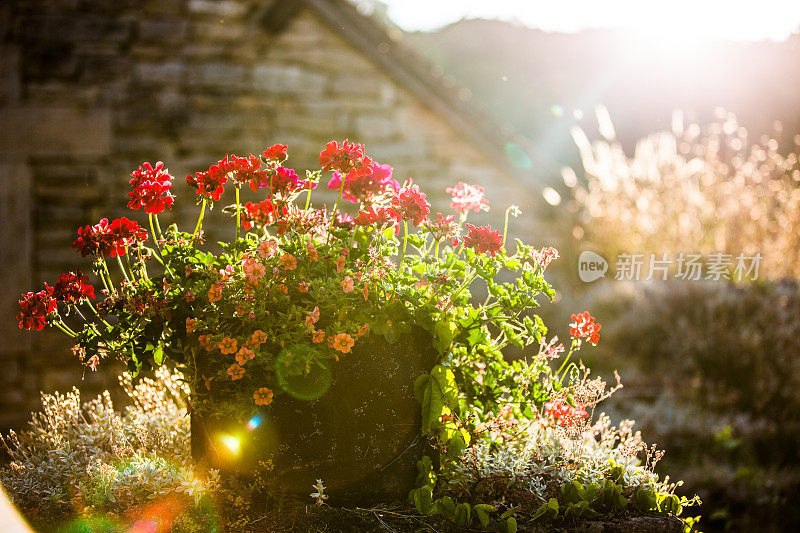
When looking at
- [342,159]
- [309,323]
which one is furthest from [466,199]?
[309,323]

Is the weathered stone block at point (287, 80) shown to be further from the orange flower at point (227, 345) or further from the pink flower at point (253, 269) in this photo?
the orange flower at point (227, 345)

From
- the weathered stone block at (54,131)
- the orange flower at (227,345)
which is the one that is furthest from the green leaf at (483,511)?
the weathered stone block at (54,131)

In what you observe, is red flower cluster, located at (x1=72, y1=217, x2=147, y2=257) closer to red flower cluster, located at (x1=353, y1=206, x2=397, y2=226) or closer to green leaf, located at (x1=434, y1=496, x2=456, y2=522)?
red flower cluster, located at (x1=353, y1=206, x2=397, y2=226)

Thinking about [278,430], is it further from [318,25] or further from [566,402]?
[318,25]

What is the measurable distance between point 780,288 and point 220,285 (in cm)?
600

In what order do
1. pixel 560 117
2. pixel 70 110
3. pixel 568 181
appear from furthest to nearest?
pixel 560 117 → pixel 568 181 → pixel 70 110

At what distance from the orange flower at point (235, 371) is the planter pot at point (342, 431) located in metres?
0.10

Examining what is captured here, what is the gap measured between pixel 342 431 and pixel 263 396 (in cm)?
30

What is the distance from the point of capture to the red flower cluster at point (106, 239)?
2111 millimetres

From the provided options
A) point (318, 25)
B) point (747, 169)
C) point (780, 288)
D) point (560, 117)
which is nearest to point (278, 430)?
point (318, 25)

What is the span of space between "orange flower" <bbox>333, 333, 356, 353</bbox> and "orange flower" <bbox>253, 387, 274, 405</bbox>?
0.25 m

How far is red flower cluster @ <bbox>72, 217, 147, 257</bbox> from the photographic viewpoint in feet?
6.93

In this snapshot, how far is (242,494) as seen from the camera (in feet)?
7.18

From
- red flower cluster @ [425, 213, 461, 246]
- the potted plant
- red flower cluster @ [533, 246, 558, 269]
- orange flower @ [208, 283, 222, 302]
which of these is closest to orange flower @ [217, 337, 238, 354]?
the potted plant
